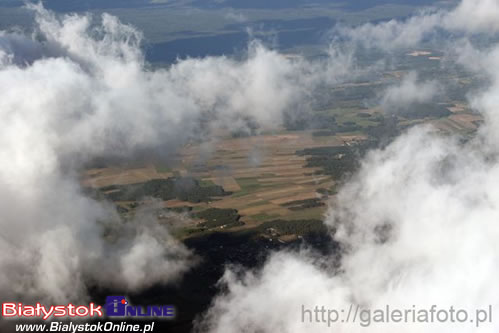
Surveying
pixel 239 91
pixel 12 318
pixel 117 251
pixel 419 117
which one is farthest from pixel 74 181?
pixel 419 117

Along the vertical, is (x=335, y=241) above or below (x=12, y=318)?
above

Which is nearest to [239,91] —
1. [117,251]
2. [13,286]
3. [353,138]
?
[353,138]

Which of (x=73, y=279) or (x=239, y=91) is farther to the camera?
(x=239, y=91)

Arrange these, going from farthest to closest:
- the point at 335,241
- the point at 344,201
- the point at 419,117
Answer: the point at 419,117 → the point at 344,201 → the point at 335,241

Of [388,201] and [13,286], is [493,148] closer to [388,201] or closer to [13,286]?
[388,201]

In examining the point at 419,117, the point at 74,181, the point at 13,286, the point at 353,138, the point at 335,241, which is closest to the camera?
the point at 13,286

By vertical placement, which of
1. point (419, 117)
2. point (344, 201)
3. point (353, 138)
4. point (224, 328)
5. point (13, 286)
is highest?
point (419, 117)
